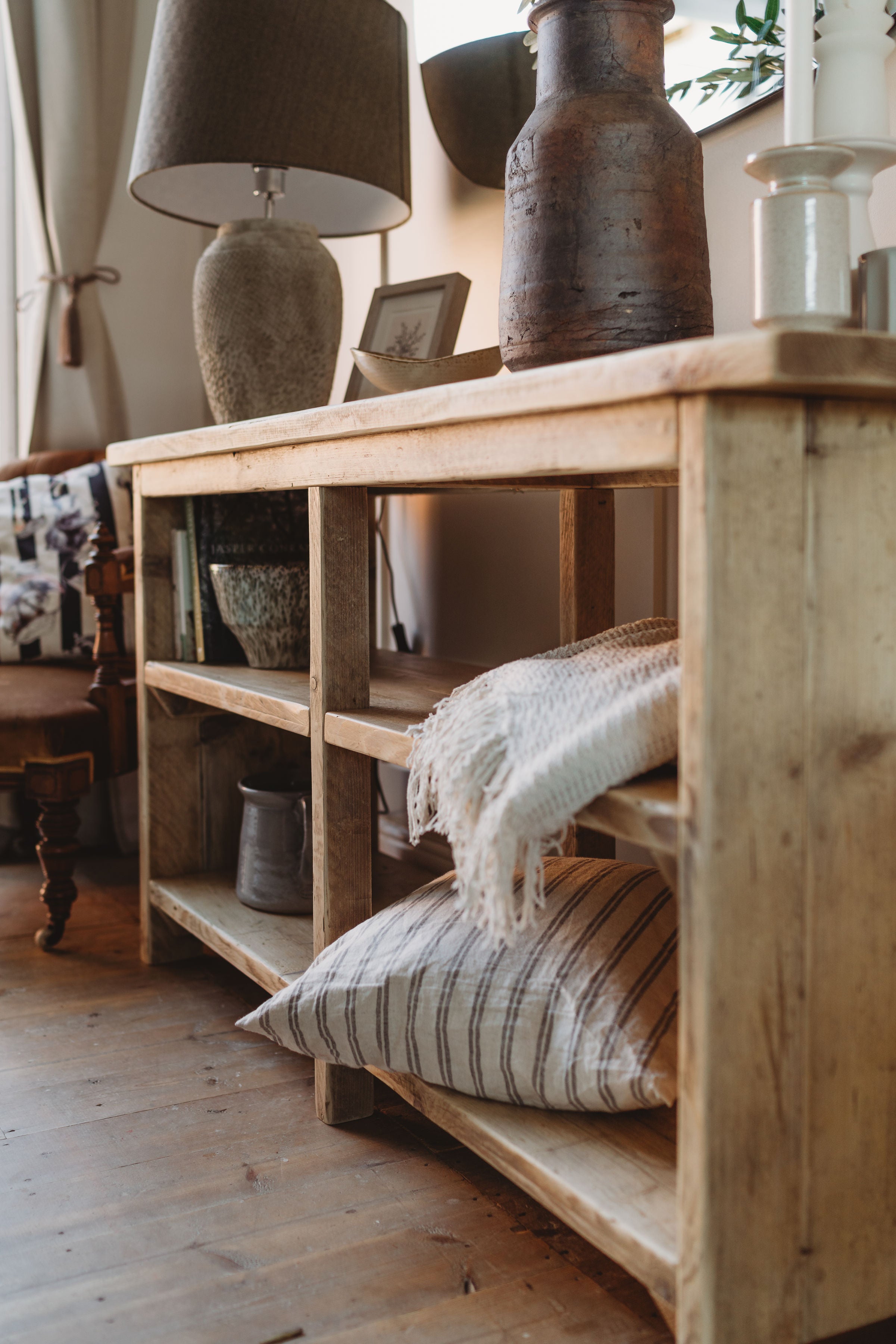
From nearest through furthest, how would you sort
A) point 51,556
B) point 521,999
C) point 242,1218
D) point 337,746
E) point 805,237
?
point 805,237, point 521,999, point 242,1218, point 337,746, point 51,556

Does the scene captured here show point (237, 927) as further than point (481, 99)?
No

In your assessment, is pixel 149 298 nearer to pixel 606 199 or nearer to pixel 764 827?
pixel 606 199

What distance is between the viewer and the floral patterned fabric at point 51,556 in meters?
2.20

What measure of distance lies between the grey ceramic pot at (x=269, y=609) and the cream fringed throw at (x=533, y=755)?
2.30 ft

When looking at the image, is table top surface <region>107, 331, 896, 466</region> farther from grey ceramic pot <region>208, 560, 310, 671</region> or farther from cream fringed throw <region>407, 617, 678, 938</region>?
grey ceramic pot <region>208, 560, 310, 671</region>

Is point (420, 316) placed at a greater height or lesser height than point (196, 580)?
greater

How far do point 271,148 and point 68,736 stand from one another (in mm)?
917

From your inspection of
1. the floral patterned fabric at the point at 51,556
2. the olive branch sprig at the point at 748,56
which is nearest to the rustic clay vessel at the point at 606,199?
the olive branch sprig at the point at 748,56

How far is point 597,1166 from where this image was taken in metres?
0.90

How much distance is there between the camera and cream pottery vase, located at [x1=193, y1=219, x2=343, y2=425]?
1.80 meters

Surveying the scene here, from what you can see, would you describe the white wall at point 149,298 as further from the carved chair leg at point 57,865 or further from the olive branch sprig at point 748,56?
the olive branch sprig at point 748,56

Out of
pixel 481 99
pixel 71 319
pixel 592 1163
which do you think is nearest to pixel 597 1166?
pixel 592 1163

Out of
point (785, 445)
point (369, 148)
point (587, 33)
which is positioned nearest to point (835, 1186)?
point (785, 445)

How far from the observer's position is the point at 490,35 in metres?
1.79
